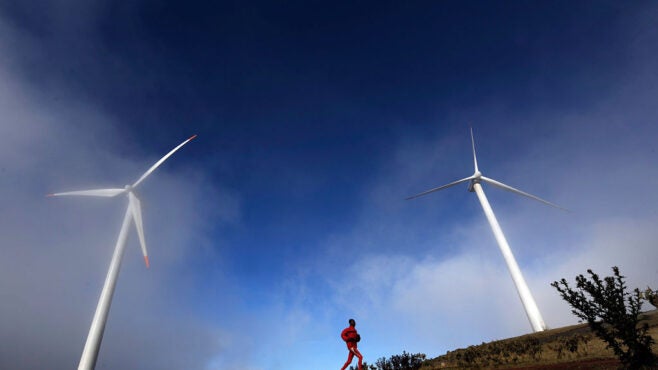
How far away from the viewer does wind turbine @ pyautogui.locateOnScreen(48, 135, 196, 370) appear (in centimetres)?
3522

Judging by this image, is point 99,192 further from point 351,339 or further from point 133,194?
point 351,339

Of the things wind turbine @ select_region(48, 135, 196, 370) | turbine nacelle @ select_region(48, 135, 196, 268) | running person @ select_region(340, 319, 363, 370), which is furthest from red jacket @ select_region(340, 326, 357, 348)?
turbine nacelle @ select_region(48, 135, 196, 268)

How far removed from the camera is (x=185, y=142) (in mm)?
Result: 57406

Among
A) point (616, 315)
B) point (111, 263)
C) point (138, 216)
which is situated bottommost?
point (616, 315)

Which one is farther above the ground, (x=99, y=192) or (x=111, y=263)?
(x=99, y=192)

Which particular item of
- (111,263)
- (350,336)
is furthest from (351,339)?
(111,263)

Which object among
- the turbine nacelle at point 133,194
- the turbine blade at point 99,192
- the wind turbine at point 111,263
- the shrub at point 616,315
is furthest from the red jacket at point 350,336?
the turbine blade at point 99,192

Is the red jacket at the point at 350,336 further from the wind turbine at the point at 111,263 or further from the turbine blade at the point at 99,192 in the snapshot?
the turbine blade at the point at 99,192

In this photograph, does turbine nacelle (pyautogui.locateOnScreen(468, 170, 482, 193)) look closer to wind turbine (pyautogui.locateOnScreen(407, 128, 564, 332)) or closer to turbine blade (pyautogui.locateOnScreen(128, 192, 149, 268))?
wind turbine (pyautogui.locateOnScreen(407, 128, 564, 332))

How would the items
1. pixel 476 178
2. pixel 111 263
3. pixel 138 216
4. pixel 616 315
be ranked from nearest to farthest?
pixel 616 315 → pixel 111 263 → pixel 138 216 → pixel 476 178

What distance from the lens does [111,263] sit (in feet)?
137

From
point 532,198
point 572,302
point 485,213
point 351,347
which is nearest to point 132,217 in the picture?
point 351,347

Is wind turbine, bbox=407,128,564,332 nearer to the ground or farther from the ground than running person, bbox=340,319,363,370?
farther from the ground

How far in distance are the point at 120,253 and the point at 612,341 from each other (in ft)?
163
